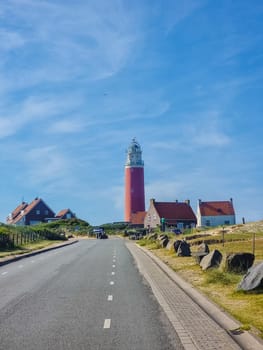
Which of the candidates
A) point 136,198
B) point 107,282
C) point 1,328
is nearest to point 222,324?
point 1,328

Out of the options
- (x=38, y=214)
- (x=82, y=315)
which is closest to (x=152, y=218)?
(x=38, y=214)

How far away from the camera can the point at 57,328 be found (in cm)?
997

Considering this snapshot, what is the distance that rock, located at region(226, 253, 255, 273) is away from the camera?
1780cm

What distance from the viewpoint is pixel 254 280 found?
13703 mm

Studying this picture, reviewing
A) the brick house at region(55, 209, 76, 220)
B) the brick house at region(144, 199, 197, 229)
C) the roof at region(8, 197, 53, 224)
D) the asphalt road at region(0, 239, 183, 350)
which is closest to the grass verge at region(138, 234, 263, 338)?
the asphalt road at region(0, 239, 183, 350)

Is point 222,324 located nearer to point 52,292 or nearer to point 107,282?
point 52,292

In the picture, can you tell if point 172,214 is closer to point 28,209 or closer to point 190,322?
point 28,209

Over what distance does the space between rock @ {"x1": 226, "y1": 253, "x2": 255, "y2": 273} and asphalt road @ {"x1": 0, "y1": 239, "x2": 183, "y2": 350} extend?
119 inches

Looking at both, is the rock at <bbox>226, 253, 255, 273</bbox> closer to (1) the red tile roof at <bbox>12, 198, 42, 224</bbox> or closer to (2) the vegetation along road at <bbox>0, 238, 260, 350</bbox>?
(2) the vegetation along road at <bbox>0, 238, 260, 350</bbox>

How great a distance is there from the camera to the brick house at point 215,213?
3944 inches

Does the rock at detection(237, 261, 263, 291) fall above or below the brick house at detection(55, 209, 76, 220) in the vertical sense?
below

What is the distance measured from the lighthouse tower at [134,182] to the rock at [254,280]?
97.4 m

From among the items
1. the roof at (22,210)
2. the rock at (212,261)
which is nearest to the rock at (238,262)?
the rock at (212,261)

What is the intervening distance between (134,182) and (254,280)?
98.3 metres
